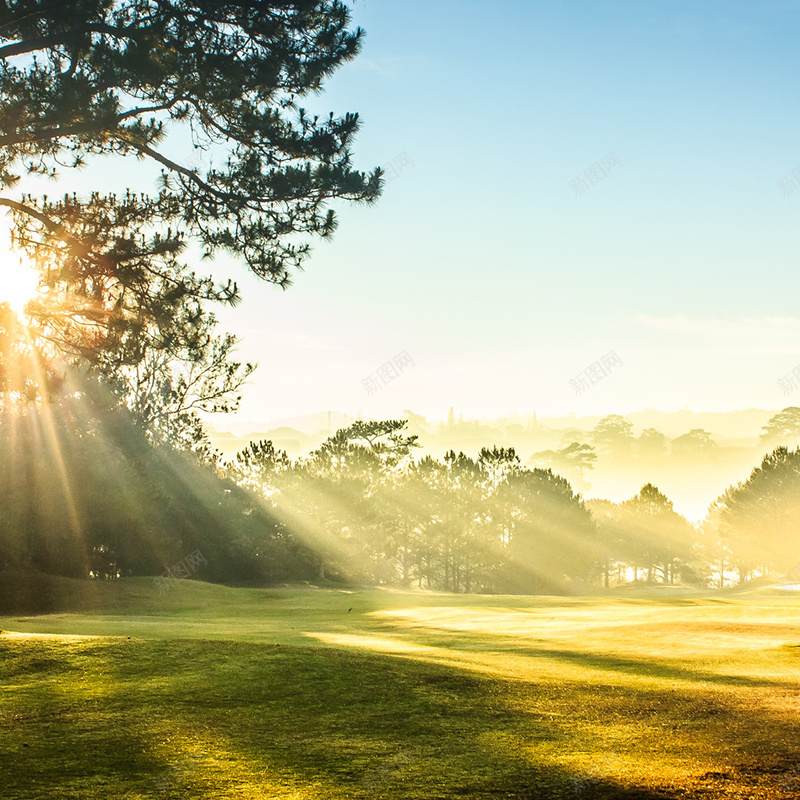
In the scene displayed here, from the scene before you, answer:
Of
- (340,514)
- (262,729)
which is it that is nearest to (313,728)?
(262,729)

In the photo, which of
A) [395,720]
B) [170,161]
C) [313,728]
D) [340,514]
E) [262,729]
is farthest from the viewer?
[340,514]

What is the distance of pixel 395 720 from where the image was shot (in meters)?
10.1

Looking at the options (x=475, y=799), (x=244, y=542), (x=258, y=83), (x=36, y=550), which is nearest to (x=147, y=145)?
(x=258, y=83)

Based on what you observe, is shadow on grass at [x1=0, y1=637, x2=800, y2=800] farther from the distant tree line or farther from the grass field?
the distant tree line

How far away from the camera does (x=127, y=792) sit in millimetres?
7375

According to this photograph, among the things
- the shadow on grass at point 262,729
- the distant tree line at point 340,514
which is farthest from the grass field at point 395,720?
the distant tree line at point 340,514

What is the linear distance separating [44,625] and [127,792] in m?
17.0

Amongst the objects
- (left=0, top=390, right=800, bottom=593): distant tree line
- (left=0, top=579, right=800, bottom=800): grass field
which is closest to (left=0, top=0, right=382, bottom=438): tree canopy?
(left=0, top=579, right=800, bottom=800): grass field

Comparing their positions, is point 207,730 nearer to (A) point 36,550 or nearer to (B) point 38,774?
(B) point 38,774

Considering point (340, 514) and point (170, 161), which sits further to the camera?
point (340, 514)

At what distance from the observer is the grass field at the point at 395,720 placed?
7.66 meters

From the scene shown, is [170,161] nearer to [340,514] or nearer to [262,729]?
[262,729]

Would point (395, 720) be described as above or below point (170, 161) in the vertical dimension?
below

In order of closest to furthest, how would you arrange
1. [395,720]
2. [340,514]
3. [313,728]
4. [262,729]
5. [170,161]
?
[262,729] < [313,728] < [395,720] < [170,161] < [340,514]
